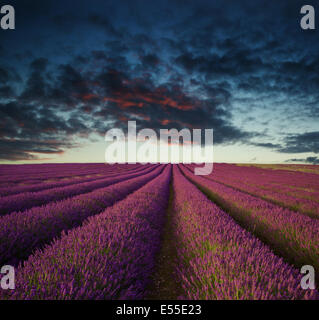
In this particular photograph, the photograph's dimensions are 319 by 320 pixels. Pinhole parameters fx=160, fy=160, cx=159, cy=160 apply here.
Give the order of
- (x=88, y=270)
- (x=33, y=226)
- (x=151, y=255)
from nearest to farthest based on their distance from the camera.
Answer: (x=88, y=270) → (x=151, y=255) → (x=33, y=226)

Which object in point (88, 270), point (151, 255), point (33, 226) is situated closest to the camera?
point (88, 270)

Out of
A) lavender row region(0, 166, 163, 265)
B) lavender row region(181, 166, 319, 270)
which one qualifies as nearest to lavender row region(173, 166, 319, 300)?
lavender row region(181, 166, 319, 270)

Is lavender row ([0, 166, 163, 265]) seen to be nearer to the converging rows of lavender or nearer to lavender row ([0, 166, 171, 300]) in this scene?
the converging rows of lavender

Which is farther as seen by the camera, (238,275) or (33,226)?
(33,226)

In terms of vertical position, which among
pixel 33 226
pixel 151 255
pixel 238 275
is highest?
pixel 238 275

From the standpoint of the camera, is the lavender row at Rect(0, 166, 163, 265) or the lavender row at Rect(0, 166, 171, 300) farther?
the lavender row at Rect(0, 166, 163, 265)

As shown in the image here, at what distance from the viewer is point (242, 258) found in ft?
Answer: 6.25

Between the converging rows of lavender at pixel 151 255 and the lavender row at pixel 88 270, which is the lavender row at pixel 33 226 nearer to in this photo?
the converging rows of lavender at pixel 151 255

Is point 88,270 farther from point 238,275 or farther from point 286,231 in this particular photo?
point 286,231

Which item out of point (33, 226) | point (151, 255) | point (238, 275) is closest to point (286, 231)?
point (238, 275)

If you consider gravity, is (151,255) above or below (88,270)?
below

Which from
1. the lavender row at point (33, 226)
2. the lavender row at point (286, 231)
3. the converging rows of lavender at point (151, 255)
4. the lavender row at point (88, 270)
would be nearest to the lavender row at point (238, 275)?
the converging rows of lavender at point (151, 255)
